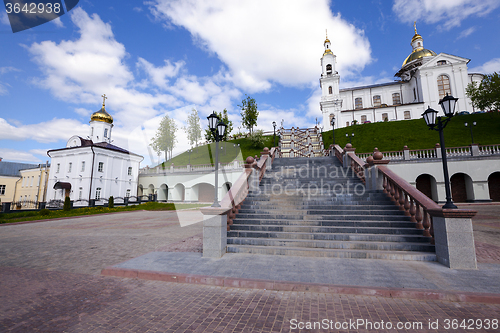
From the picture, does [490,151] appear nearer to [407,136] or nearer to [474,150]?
[474,150]

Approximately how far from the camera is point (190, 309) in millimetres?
4090

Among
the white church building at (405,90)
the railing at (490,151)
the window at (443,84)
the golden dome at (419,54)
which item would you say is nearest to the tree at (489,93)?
the white church building at (405,90)

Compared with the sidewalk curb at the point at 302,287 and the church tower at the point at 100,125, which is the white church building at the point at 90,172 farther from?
the sidewalk curb at the point at 302,287

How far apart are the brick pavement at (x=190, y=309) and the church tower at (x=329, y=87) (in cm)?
5528

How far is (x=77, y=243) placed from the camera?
376 inches

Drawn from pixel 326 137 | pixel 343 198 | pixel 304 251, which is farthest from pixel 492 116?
pixel 304 251

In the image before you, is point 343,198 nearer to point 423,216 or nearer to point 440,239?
point 423,216

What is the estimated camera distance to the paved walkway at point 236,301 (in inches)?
139

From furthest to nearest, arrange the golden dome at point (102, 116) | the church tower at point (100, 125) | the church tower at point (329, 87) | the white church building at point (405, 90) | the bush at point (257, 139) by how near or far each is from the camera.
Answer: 1. the church tower at point (329, 87)
2. the white church building at point (405, 90)
3. the bush at point (257, 139)
4. the golden dome at point (102, 116)
5. the church tower at point (100, 125)

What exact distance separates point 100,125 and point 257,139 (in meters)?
31.3

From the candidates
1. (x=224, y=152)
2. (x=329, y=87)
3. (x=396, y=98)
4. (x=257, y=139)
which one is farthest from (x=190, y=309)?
(x=396, y=98)

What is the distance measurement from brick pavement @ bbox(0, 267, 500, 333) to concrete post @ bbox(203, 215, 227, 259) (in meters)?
1.67

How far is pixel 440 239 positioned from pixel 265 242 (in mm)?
4755

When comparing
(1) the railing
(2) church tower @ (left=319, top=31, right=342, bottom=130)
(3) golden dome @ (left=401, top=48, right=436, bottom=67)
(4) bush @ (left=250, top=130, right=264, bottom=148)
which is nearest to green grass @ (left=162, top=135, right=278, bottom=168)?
(4) bush @ (left=250, top=130, right=264, bottom=148)
